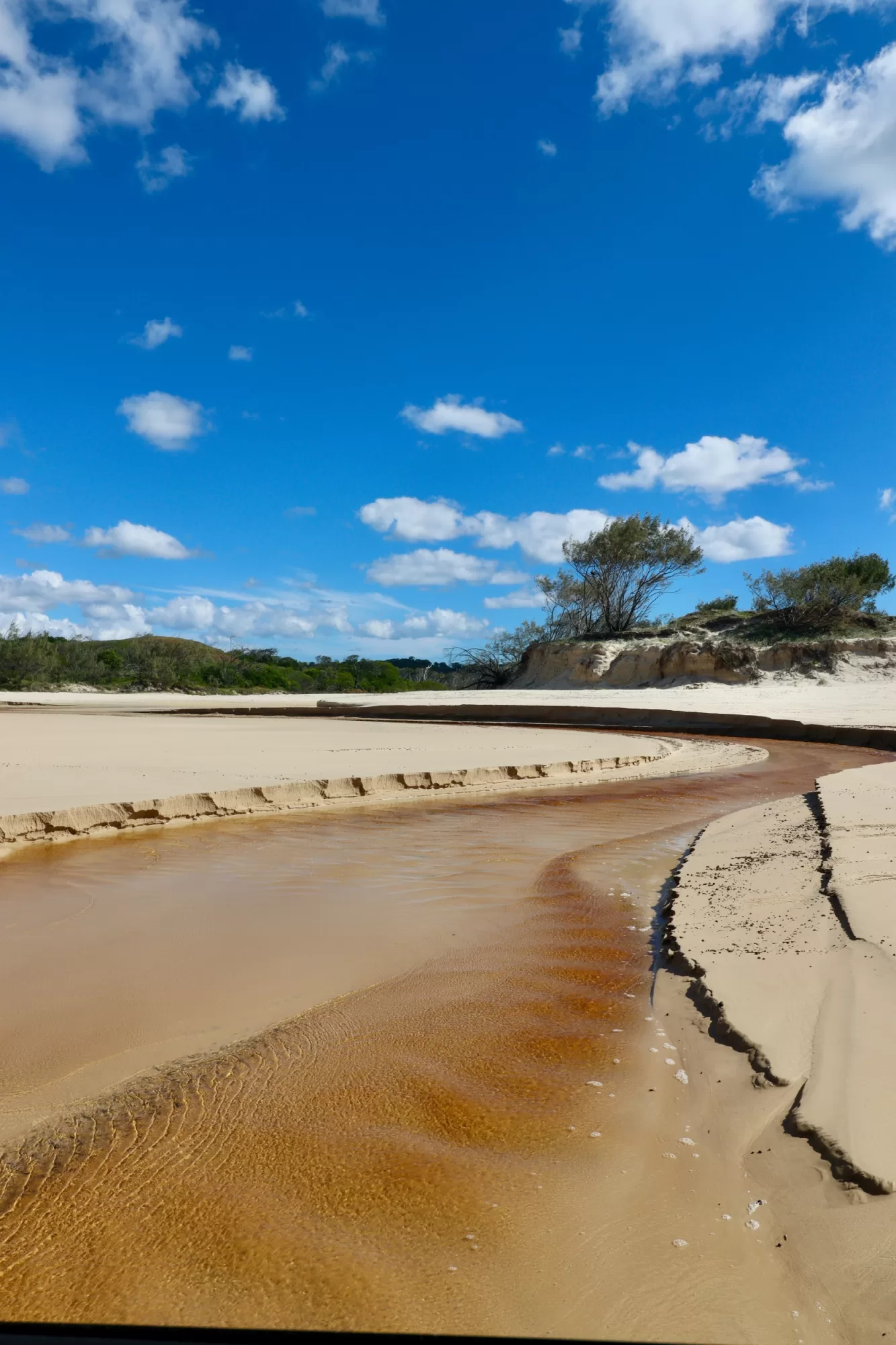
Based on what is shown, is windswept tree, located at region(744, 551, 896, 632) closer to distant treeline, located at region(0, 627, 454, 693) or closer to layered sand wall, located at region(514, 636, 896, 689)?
layered sand wall, located at region(514, 636, 896, 689)

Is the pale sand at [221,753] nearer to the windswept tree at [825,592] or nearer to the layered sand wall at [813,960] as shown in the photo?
the layered sand wall at [813,960]

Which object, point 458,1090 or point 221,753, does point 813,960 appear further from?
point 221,753

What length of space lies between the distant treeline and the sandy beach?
36.3 metres

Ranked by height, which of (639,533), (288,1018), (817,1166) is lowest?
(288,1018)

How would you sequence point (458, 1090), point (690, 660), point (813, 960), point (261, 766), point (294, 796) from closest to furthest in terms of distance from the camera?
point (458, 1090)
point (813, 960)
point (294, 796)
point (261, 766)
point (690, 660)

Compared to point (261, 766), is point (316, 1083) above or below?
below

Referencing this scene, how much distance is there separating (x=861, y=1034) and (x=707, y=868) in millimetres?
2263

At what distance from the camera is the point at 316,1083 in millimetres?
2174

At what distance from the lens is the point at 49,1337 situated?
1.21 metres

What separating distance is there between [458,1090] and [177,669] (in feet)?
151

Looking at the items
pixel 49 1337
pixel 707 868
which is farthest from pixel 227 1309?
pixel 707 868

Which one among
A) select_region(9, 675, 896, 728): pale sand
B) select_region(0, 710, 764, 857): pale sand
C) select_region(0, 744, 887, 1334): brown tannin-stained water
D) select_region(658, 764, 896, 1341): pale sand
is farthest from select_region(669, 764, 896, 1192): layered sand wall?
select_region(9, 675, 896, 728): pale sand

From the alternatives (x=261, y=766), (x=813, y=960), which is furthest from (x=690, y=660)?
(x=813, y=960)

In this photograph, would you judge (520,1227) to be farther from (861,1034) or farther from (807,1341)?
(861,1034)
